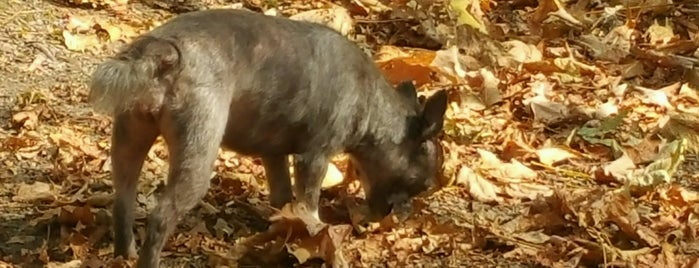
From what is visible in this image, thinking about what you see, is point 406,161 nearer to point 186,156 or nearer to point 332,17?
point 186,156

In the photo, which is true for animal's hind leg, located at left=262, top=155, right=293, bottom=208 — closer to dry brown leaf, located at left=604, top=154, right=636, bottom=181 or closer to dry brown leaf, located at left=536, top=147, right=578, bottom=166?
dry brown leaf, located at left=536, top=147, right=578, bottom=166

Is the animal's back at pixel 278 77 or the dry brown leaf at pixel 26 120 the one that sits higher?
the animal's back at pixel 278 77

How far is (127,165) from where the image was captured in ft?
17.9

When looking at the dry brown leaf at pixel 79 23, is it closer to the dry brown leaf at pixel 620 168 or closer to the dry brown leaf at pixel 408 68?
the dry brown leaf at pixel 408 68

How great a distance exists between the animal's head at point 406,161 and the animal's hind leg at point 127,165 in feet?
3.86

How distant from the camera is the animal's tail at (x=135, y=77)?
16.0 feet

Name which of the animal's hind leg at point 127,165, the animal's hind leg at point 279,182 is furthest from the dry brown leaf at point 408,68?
the animal's hind leg at point 127,165

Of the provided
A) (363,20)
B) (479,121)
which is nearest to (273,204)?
(479,121)

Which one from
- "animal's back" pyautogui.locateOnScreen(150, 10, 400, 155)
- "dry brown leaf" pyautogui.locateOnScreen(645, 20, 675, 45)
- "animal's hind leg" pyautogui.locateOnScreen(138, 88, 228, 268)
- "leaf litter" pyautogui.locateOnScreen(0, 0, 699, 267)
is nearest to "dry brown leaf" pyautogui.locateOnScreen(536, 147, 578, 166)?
"leaf litter" pyautogui.locateOnScreen(0, 0, 699, 267)

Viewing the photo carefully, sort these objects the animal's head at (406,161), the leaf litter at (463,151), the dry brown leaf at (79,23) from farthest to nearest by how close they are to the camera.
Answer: the dry brown leaf at (79,23)
the animal's head at (406,161)
the leaf litter at (463,151)

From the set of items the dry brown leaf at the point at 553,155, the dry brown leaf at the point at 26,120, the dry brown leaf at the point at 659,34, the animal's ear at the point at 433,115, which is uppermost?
the animal's ear at the point at 433,115

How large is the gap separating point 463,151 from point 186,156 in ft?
7.52

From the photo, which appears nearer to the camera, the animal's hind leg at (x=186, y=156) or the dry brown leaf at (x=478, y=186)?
the animal's hind leg at (x=186, y=156)

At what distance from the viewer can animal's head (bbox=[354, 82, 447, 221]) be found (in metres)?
6.20
